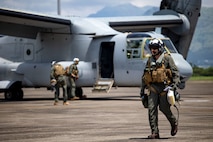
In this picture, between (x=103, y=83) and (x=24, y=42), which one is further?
(x=24, y=42)

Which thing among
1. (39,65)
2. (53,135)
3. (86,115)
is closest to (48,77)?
(39,65)

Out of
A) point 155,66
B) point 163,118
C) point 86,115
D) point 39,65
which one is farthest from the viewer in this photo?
point 39,65

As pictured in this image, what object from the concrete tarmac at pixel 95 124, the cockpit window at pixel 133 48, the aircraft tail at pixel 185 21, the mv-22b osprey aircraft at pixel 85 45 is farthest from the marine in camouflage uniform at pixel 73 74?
the aircraft tail at pixel 185 21

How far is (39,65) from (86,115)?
33.5 feet

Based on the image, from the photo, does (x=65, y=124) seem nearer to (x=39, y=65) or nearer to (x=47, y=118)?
(x=47, y=118)

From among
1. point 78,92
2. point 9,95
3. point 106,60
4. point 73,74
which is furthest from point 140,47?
point 9,95

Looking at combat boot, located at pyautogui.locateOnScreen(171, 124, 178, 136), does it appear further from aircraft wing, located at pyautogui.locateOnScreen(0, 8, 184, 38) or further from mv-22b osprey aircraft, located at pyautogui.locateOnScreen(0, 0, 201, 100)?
aircraft wing, located at pyautogui.locateOnScreen(0, 8, 184, 38)

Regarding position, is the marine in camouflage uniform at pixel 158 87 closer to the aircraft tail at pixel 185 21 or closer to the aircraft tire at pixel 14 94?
the aircraft tire at pixel 14 94

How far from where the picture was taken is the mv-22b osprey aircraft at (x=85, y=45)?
89.4 ft

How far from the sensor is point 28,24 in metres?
29.5

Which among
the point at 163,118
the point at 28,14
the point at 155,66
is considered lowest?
the point at 163,118

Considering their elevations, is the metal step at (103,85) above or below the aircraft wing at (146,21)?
below

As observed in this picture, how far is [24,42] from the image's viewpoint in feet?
102

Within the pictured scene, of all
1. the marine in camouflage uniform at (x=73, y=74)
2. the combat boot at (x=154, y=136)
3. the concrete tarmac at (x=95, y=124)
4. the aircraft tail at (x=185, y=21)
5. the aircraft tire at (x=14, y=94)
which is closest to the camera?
the combat boot at (x=154, y=136)
